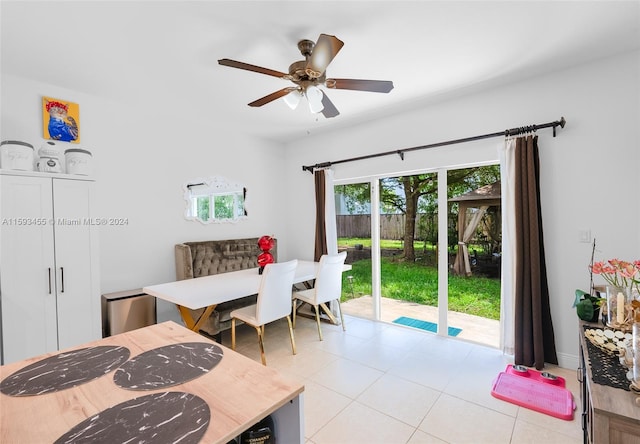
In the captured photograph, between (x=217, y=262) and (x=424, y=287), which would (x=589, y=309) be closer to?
(x=424, y=287)

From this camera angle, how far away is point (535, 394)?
2141 millimetres

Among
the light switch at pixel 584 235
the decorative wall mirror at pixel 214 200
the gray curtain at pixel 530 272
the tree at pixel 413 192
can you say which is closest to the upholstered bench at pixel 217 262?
the decorative wall mirror at pixel 214 200

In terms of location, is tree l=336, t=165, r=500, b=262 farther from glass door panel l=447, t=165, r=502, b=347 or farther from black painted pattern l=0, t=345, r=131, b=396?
black painted pattern l=0, t=345, r=131, b=396

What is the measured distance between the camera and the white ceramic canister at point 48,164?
2301 millimetres

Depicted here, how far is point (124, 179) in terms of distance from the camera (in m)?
2.98

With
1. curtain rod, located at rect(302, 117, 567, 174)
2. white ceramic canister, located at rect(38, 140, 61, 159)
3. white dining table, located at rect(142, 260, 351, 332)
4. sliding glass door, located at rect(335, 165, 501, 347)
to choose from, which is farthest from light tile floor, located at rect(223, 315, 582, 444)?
white ceramic canister, located at rect(38, 140, 61, 159)

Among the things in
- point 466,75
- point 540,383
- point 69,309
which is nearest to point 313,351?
point 540,383

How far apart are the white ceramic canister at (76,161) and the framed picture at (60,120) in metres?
0.30

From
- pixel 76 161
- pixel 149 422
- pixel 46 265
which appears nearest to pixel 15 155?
pixel 76 161

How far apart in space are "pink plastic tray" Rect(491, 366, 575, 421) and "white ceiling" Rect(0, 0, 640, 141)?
2490mm

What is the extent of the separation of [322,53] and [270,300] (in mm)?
2018

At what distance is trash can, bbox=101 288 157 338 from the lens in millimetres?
2670

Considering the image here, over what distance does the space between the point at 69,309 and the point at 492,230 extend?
384 cm

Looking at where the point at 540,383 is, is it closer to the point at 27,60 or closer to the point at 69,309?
the point at 69,309
